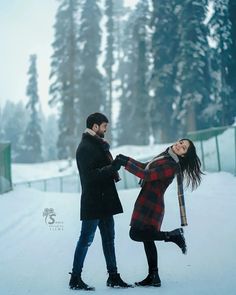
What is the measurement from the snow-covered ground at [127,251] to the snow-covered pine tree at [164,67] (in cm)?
2053

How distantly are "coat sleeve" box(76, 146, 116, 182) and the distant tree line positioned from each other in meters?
10.2

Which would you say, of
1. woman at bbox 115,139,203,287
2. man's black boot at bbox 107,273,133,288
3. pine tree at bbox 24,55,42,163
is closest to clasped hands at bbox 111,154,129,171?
woman at bbox 115,139,203,287

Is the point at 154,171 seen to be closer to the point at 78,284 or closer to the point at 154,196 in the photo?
the point at 154,196

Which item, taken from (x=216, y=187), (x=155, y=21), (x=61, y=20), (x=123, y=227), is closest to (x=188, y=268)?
(x=123, y=227)

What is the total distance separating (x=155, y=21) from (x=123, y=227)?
25.8 m

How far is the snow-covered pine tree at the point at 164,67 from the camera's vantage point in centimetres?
3052

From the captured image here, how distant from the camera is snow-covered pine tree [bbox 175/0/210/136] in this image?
1005 inches

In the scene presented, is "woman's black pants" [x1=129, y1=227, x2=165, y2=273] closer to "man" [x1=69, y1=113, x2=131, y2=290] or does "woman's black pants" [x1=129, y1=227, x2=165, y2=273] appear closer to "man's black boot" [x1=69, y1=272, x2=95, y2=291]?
"man" [x1=69, y1=113, x2=131, y2=290]

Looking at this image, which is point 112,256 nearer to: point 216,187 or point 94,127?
point 94,127

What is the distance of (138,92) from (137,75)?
5.68 feet

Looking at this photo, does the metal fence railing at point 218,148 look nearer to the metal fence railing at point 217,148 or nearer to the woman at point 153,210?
the metal fence railing at point 217,148

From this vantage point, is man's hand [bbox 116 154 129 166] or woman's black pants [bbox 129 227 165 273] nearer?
man's hand [bbox 116 154 129 166]

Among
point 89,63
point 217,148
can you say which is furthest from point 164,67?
point 217,148

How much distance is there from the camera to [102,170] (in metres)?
4.58
